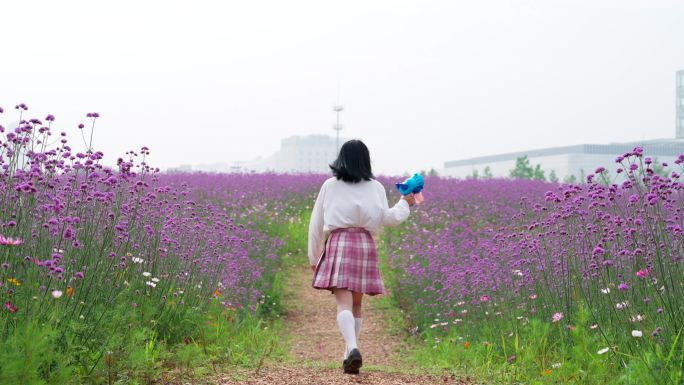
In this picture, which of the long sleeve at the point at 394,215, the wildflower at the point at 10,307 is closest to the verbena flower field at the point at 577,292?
the long sleeve at the point at 394,215

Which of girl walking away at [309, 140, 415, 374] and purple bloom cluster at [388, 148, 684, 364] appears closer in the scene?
purple bloom cluster at [388, 148, 684, 364]

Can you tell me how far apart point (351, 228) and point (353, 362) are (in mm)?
1023

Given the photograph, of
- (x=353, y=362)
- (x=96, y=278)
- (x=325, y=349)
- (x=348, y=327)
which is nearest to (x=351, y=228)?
(x=348, y=327)

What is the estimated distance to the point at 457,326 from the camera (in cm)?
857

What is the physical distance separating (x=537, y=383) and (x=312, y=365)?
2009mm

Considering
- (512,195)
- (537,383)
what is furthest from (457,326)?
(512,195)

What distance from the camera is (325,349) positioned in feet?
30.0

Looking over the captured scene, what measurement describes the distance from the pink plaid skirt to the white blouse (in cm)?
9

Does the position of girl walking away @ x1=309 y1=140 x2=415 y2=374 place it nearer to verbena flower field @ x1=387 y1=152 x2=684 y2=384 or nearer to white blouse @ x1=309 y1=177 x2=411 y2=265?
white blouse @ x1=309 y1=177 x2=411 y2=265

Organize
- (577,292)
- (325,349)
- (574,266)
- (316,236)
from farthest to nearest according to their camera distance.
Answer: (325,349) → (574,266) → (577,292) → (316,236)

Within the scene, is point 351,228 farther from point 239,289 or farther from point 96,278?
point 239,289

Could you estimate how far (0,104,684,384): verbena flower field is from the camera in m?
4.98

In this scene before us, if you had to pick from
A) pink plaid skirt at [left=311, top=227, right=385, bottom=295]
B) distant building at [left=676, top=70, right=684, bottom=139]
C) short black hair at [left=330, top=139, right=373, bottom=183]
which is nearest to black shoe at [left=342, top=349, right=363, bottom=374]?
pink plaid skirt at [left=311, top=227, right=385, bottom=295]

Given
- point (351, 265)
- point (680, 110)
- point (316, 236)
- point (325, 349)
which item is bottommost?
point (325, 349)
